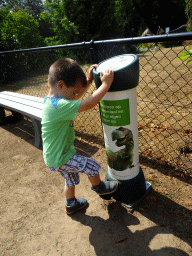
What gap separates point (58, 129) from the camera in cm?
170

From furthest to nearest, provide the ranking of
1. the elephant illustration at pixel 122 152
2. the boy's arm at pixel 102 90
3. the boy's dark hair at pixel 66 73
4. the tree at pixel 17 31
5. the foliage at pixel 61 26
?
the foliage at pixel 61 26, the tree at pixel 17 31, the elephant illustration at pixel 122 152, the boy's dark hair at pixel 66 73, the boy's arm at pixel 102 90

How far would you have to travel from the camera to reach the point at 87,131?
3709 mm

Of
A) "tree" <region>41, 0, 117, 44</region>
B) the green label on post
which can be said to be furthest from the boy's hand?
"tree" <region>41, 0, 117, 44</region>

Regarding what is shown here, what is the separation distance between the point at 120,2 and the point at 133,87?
38346 millimetres

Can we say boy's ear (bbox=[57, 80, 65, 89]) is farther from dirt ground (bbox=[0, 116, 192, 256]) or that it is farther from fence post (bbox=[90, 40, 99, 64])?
dirt ground (bbox=[0, 116, 192, 256])

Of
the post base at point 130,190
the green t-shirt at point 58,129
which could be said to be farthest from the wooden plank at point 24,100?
the post base at point 130,190

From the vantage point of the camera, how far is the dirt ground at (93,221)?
5.50 feet

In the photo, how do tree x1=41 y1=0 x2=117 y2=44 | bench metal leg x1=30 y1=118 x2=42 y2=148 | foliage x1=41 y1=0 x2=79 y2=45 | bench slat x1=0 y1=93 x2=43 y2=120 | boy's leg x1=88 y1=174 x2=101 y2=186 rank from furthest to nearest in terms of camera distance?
tree x1=41 y1=0 x2=117 y2=44 → foliage x1=41 y1=0 x2=79 y2=45 → bench metal leg x1=30 y1=118 x2=42 y2=148 → bench slat x1=0 y1=93 x2=43 y2=120 → boy's leg x1=88 y1=174 x2=101 y2=186

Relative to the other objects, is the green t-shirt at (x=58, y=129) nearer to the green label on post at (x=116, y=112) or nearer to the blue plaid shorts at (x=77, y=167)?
the blue plaid shorts at (x=77, y=167)

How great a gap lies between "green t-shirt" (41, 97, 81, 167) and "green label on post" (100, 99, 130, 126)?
30 centimetres

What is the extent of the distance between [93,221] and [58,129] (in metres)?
1.04

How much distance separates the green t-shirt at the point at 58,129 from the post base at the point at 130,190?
2.08 feet

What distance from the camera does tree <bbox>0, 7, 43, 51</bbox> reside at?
10.5 meters

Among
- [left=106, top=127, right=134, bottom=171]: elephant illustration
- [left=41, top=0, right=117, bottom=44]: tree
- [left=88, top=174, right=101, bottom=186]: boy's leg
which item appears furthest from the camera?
[left=41, top=0, right=117, bottom=44]: tree
